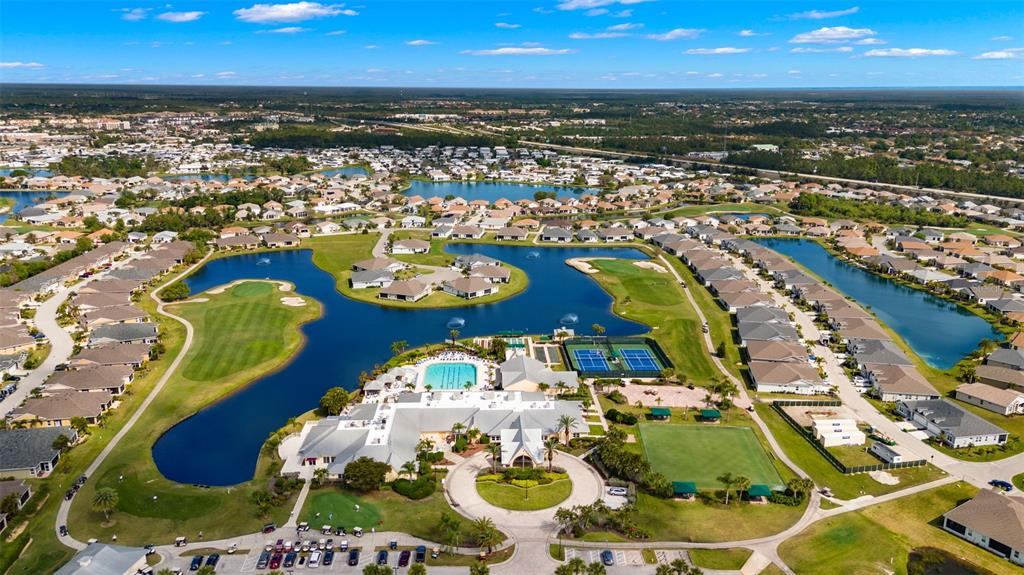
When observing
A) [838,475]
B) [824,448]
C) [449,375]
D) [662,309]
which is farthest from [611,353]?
[838,475]

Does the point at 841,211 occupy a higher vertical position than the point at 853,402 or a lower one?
higher

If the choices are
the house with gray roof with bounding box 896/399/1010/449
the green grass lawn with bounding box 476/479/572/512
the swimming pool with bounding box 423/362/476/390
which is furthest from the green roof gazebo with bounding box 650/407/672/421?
the house with gray roof with bounding box 896/399/1010/449

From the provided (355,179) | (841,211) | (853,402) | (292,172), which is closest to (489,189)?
(355,179)

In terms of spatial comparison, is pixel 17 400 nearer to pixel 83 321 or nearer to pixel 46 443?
pixel 46 443

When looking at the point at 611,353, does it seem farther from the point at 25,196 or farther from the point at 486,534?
the point at 25,196

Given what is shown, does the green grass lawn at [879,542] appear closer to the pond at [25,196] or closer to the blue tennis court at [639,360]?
the blue tennis court at [639,360]

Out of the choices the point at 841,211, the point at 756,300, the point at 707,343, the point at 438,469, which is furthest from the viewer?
the point at 841,211
